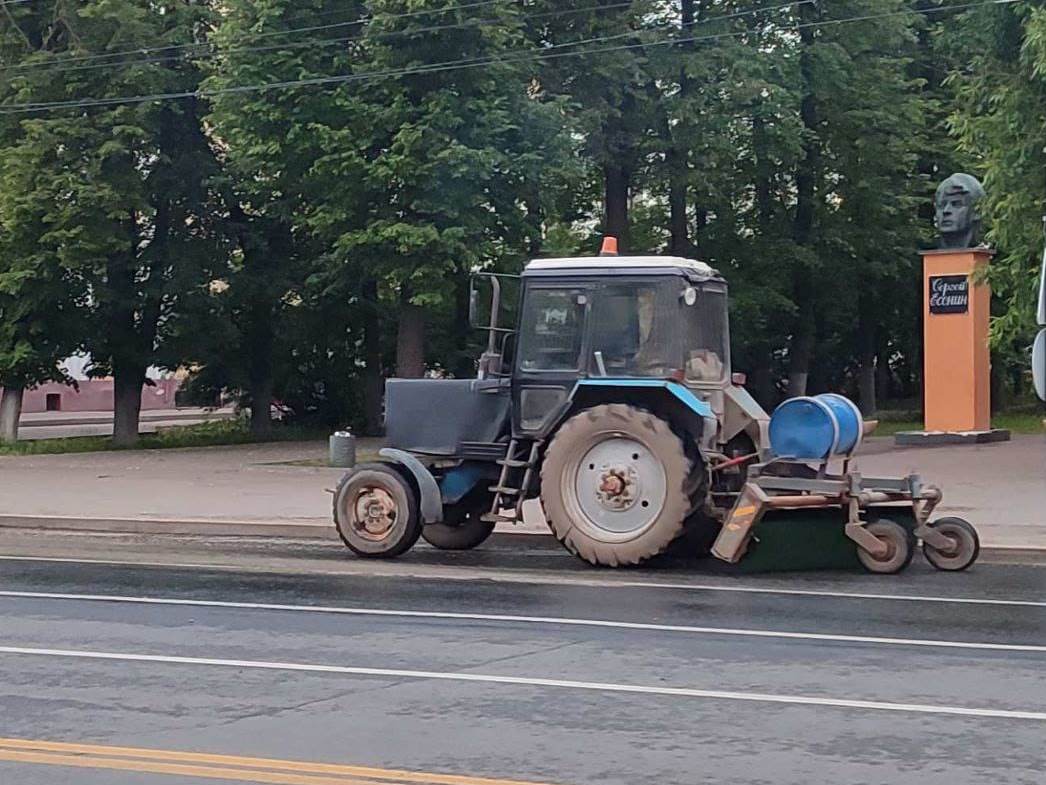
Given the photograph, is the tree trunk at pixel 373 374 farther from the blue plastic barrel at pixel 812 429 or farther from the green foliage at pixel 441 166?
the blue plastic barrel at pixel 812 429

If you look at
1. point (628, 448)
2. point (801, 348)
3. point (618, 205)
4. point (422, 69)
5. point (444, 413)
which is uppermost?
point (422, 69)

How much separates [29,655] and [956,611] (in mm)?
6446

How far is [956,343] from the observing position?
1207 inches

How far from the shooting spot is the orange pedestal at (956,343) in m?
30.3

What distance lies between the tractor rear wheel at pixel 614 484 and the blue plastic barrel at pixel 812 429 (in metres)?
1.06

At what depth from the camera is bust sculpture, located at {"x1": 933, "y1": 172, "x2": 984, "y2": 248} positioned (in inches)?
1198

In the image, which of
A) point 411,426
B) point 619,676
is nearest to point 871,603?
point 619,676

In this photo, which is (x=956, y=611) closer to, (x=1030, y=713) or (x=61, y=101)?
(x=1030, y=713)

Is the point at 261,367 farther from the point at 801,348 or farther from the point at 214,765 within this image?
the point at 214,765

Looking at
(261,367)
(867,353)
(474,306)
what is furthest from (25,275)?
(867,353)

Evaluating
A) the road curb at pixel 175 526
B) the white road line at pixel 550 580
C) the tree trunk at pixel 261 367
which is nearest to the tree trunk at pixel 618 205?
Result: the tree trunk at pixel 261 367

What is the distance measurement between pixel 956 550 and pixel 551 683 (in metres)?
6.49

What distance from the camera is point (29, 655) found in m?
9.70

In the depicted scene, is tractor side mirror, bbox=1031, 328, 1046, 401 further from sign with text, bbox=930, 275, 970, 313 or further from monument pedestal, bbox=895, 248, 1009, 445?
sign with text, bbox=930, 275, 970, 313
